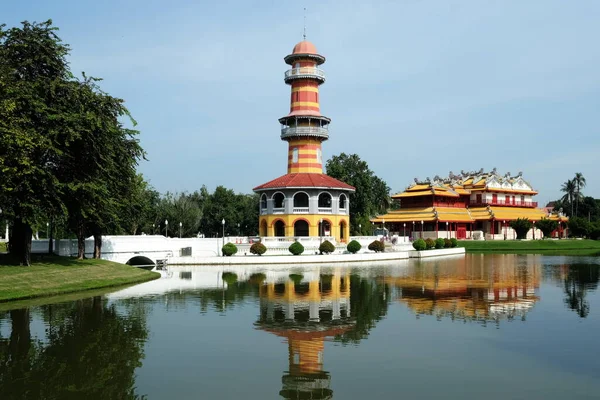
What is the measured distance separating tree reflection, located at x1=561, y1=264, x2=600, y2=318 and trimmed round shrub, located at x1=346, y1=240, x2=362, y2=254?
60.4 feet

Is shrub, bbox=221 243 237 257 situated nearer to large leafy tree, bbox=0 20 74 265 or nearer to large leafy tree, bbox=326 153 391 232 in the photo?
large leafy tree, bbox=0 20 74 265

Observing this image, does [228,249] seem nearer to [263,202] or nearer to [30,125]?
[263,202]

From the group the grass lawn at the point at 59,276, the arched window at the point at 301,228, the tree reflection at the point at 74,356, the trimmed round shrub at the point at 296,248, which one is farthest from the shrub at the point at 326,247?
the tree reflection at the point at 74,356

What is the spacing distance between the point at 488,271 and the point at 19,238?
30.8m

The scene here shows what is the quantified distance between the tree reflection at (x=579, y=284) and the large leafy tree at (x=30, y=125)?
23.9 meters

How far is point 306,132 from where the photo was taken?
220ft

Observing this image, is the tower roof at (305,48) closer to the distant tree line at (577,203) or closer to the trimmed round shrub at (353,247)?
the trimmed round shrub at (353,247)

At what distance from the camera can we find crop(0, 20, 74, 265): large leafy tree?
1054 inches

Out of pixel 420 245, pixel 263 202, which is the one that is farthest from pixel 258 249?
pixel 420 245

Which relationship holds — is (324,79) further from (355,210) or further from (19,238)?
(19,238)

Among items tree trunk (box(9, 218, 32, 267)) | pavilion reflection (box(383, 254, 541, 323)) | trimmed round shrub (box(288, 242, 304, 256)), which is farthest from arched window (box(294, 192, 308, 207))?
tree trunk (box(9, 218, 32, 267))

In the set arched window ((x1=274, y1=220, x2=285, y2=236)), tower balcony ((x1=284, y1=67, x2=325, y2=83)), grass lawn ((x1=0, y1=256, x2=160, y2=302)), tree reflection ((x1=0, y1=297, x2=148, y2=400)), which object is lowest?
tree reflection ((x1=0, y1=297, x2=148, y2=400))

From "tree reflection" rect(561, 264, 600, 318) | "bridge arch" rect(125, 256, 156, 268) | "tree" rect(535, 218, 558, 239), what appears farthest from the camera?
"tree" rect(535, 218, 558, 239)

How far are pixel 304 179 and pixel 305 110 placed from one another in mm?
8196
